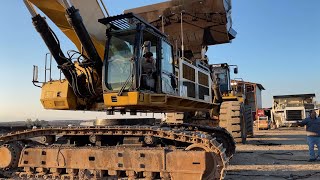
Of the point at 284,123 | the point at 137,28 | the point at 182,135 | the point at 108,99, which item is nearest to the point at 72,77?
the point at 108,99

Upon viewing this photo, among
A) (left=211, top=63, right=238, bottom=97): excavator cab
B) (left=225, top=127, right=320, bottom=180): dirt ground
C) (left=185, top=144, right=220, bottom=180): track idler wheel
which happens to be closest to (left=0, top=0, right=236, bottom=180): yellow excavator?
(left=185, top=144, right=220, bottom=180): track idler wheel

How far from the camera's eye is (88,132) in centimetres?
645

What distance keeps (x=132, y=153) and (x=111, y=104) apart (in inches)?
40.5

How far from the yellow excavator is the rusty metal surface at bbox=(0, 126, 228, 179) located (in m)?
0.02

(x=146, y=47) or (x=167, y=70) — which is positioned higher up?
(x=146, y=47)

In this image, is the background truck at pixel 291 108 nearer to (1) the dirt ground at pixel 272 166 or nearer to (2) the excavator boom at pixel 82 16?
(1) the dirt ground at pixel 272 166

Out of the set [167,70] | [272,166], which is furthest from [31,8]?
[272,166]

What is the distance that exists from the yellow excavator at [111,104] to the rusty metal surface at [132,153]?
0.02 meters

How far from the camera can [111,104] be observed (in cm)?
630

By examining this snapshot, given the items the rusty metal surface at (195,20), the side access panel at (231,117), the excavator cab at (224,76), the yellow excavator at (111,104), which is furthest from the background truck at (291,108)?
the yellow excavator at (111,104)

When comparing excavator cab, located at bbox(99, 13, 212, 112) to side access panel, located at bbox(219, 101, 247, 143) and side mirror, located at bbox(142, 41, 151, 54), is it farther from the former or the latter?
side access panel, located at bbox(219, 101, 247, 143)

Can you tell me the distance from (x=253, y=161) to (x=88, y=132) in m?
5.25

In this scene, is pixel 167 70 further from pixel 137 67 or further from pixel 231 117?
pixel 231 117

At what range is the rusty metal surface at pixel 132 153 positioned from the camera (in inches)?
215
